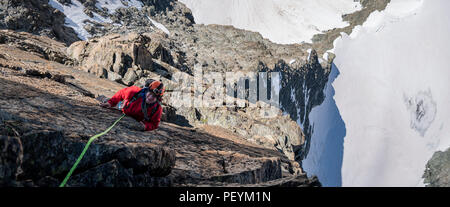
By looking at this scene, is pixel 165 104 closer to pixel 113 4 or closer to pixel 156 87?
pixel 156 87

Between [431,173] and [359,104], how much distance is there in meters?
26.7

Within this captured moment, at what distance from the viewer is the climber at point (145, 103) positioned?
7275 mm

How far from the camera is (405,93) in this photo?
8656 centimetres

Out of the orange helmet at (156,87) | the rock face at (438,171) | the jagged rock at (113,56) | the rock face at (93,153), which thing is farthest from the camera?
the rock face at (438,171)

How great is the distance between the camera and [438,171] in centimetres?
7094

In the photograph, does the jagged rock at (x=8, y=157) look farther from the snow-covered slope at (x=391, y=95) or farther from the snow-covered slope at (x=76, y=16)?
the snow-covered slope at (x=391, y=95)

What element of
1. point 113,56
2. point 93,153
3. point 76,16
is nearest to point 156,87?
point 93,153

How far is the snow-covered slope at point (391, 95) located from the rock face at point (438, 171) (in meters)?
1.51

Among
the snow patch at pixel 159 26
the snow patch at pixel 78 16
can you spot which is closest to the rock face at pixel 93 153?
the snow patch at pixel 78 16

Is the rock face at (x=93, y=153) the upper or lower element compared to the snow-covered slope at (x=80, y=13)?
lower

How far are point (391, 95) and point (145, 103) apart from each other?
96.2 meters

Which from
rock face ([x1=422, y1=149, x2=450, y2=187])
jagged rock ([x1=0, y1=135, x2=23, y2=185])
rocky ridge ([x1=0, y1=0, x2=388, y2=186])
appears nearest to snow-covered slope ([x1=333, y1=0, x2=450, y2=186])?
rock face ([x1=422, y1=149, x2=450, y2=187])

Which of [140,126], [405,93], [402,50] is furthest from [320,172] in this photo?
[140,126]

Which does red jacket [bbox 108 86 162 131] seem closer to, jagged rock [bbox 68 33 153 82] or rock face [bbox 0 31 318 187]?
rock face [bbox 0 31 318 187]
